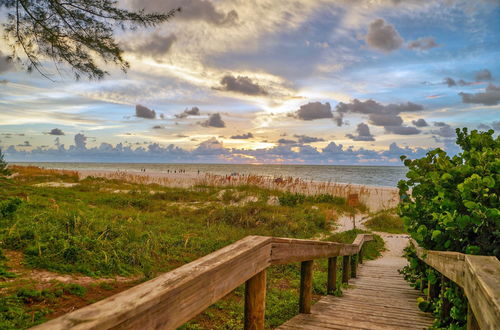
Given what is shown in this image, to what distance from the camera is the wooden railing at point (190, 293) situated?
43.4 inches

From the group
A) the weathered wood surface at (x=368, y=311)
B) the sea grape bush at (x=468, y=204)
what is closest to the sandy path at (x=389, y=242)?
the weathered wood surface at (x=368, y=311)

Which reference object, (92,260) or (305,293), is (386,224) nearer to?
(305,293)

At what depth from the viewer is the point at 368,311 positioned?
4.13 meters

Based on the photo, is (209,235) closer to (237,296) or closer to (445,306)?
(237,296)

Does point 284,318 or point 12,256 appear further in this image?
point 12,256

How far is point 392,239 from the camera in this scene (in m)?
13.6

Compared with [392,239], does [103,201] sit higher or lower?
higher

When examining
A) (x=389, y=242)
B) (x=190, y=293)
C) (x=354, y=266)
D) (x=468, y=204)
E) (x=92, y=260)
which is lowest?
(x=389, y=242)

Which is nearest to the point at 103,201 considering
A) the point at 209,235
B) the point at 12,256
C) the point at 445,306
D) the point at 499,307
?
the point at 209,235

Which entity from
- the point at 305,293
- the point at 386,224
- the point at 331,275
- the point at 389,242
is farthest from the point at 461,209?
the point at 386,224

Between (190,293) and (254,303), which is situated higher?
(190,293)

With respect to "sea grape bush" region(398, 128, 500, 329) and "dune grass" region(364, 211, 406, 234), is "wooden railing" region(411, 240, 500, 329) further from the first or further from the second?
"dune grass" region(364, 211, 406, 234)

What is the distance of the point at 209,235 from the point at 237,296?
4.27m

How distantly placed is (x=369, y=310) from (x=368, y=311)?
77 millimetres
